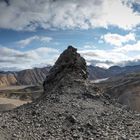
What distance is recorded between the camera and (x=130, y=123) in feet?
87.2

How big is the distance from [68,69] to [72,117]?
11376 mm

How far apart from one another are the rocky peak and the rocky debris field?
0.37 feet

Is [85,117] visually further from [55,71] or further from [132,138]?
[55,71]

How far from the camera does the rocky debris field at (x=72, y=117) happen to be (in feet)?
77.1

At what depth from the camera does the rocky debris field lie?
2350cm

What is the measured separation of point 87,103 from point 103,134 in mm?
6857

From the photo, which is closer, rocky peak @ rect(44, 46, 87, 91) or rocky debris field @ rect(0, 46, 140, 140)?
rocky debris field @ rect(0, 46, 140, 140)

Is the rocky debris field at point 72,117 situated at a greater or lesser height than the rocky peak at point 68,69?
lesser

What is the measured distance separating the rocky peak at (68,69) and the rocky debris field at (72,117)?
0.37 feet

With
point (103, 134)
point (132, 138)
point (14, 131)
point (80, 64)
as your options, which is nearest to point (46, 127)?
point (14, 131)

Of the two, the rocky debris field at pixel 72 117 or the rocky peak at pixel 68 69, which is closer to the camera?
the rocky debris field at pixel 72 117

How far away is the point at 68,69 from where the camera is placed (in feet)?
121

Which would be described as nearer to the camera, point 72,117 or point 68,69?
point 72,117

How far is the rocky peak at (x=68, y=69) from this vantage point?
36.1 m
